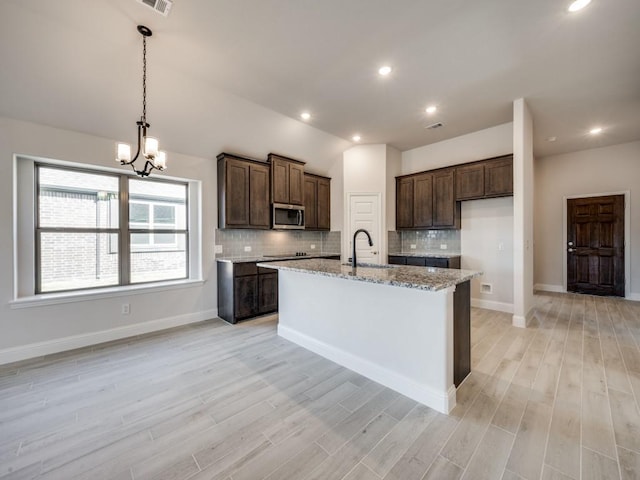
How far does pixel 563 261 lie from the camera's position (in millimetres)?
6023

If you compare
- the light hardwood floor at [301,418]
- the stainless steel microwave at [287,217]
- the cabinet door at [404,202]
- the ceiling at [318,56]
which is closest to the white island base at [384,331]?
the light hardwood floor at [301,418]

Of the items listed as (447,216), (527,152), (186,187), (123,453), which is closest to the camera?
(123,453)

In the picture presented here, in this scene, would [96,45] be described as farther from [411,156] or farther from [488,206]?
[488,206]

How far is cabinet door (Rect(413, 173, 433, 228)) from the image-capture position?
5195mm

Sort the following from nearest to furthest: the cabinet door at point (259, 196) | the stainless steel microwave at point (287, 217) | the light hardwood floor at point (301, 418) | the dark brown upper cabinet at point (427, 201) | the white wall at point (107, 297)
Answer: the light hardwood floor at point (301, 418)
the white wall at point (107, 297)
the cabinet door at point (259, 196)
the stainless steel microwave at point (287, 217)
the dark brown upper cabinet at point (427, 201)

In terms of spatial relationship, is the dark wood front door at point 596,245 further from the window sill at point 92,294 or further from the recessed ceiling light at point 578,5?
the window sill at point 92,294

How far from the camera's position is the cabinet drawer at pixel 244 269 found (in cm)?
404

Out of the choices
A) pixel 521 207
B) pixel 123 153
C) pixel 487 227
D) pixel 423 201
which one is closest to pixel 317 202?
pixel 423 201

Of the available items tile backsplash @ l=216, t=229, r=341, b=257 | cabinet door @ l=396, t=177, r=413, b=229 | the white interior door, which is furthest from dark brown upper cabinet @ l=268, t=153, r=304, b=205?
cabinet door @ l=396, t=177, r=413, b=229

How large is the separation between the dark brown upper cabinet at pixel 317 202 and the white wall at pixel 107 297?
73 cm

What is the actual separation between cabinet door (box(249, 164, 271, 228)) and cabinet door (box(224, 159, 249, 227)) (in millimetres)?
75

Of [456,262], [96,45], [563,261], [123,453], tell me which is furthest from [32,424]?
[563,261]

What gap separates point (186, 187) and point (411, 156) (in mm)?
4408

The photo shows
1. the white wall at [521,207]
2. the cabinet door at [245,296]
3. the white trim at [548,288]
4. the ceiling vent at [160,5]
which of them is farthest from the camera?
the white trim at [548,288]
